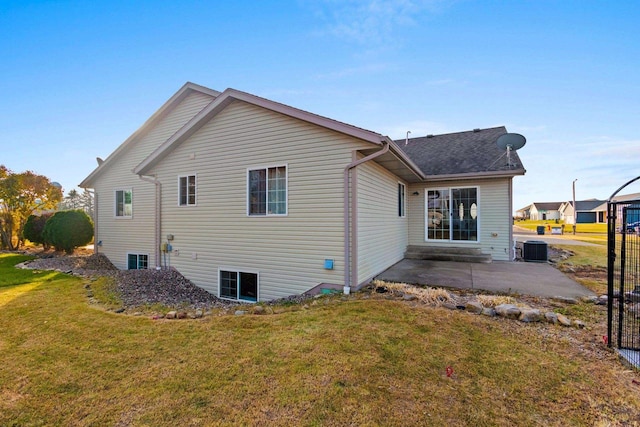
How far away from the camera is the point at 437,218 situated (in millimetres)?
10344

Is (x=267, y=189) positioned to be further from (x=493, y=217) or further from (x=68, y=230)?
(x=68, y=230)

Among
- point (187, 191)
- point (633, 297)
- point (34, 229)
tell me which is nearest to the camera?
point (633, 297)

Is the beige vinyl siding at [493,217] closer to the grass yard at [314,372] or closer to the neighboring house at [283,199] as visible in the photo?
the neighboring house at [283,199]

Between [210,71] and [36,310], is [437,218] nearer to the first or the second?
[210,71]

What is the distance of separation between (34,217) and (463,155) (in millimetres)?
Result: 20681

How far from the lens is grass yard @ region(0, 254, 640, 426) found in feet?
7.70

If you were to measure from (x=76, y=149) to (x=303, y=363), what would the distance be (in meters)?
17.7

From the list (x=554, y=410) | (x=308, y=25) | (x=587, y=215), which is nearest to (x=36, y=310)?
(x=554, y=410)

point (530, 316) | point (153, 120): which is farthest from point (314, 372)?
point (153, 120)

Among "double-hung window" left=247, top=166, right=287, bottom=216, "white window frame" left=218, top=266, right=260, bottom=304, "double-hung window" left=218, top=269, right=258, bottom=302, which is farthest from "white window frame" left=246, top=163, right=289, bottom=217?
"double-hung window" left=218, top=269, right=258, bottom=302

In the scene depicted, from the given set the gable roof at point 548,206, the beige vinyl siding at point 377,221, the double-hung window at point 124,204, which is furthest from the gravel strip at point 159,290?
the gable roof at point 548,206

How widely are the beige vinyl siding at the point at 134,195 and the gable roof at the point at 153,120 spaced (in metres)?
0.11

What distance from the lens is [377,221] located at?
734cm

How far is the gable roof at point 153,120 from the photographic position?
10672mm
